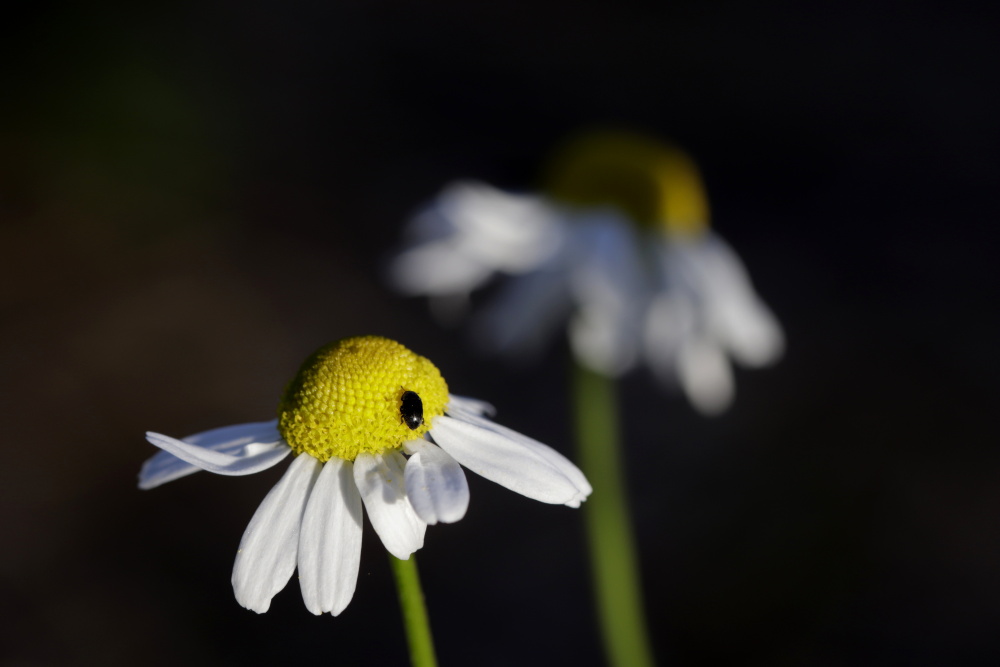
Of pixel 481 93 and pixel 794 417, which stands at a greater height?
pixel 481 93

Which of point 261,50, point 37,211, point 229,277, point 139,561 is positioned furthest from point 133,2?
point 139,561

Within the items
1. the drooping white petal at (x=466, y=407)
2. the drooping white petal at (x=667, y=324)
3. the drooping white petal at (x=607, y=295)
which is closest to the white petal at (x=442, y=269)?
the drooping white petal at (x=607, y=295)

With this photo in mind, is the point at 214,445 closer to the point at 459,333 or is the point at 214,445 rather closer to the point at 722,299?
the point at 722,299

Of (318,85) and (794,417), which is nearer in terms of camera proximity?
(794,417)

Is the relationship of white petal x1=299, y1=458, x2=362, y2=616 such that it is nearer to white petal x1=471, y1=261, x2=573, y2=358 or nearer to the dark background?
white petal x1=471, y1=261, x2=573, y2=358

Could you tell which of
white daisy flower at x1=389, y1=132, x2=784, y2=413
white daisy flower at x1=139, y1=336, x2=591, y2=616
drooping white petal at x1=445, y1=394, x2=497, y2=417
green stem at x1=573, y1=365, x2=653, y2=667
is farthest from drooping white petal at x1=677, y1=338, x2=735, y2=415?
white daisy flower at x1=139, y1=336, x2=591, y2=616

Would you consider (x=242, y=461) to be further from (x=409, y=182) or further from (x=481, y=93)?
(x=481, y=93)
